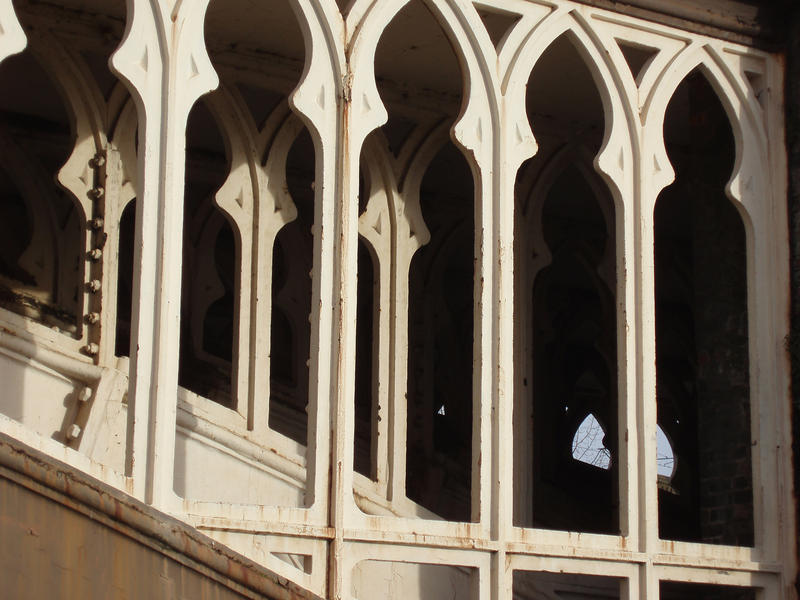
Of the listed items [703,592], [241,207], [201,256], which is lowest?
[703,592]

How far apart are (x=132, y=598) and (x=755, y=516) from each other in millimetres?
3727

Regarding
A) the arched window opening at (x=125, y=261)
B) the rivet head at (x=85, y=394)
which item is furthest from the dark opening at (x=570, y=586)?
the arched window opening at (x=125, y=261)

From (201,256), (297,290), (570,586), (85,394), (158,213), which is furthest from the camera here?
(297,290)

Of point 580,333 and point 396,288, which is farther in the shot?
point 580,333

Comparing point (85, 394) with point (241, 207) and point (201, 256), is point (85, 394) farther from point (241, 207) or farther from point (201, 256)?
point (201, 256)

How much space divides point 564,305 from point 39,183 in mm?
6244

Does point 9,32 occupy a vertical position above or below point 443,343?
below

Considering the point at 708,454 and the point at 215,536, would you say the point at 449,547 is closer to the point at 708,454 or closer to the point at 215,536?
the point at 215,536

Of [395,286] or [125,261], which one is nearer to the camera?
[395,286]

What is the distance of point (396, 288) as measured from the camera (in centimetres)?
984

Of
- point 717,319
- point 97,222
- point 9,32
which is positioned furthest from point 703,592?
point 9,32

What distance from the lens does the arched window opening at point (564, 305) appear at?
1022 centimetres

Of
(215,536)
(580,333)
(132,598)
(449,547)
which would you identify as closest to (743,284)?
(449,547)

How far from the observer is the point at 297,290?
39.1 feet
